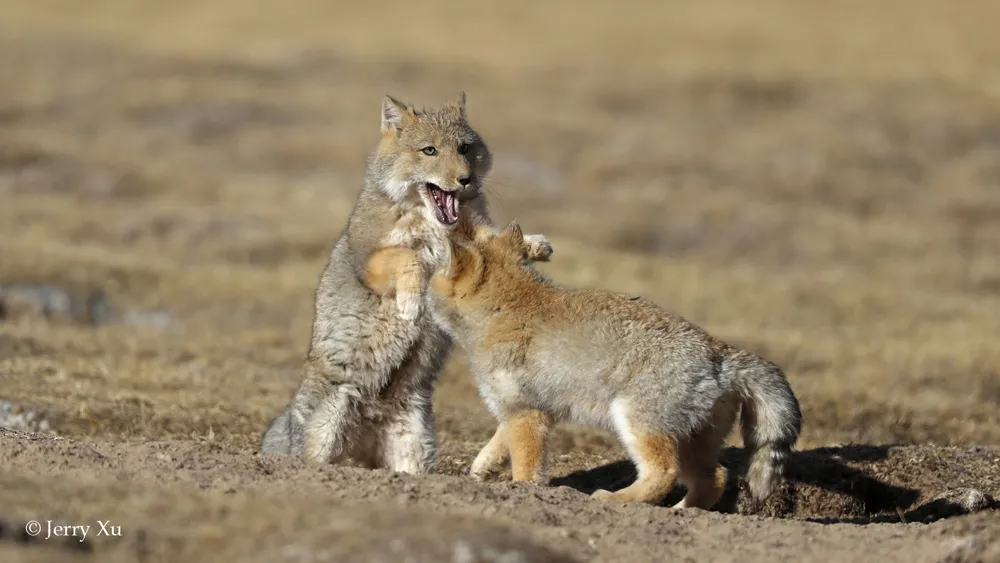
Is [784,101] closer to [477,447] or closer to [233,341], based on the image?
[233,341]

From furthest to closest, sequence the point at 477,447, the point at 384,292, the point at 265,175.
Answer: the point at 265,175 → the point at 477,447 → the point at 384,292

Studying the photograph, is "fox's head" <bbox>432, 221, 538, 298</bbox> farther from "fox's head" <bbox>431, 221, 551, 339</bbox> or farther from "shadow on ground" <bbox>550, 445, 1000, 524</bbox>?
"shadow on ground" <bbox>550, 445, 1000, 524</bbox>

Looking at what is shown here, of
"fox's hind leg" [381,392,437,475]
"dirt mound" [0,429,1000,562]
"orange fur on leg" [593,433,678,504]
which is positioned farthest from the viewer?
"fox's hind leg" [381,392,437,475]

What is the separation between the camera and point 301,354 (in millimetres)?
16031

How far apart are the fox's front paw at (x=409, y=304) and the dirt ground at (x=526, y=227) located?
5.04 feet

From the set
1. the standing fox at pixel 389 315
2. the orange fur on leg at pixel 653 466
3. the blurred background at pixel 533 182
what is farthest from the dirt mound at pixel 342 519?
the blurred background at pixel 533 182

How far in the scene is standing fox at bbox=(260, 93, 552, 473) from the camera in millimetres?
9219

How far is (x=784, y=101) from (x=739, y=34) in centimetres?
835

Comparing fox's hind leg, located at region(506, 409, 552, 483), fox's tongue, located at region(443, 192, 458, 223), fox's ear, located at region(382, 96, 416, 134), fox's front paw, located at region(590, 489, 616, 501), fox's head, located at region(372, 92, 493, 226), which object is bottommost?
fox's front paw, located at region(590, 489, 616, 501)

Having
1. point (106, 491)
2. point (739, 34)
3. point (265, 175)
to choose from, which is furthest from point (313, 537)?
point (739, 34)

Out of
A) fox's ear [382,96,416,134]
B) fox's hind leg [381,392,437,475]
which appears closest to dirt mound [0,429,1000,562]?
fox's hind leg [381,392,437,475]

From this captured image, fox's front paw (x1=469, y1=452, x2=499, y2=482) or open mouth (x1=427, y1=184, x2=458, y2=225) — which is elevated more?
open mouth (x1=427, y1=184, x2=458, y2=225)

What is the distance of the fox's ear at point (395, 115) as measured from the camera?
32.5 ft

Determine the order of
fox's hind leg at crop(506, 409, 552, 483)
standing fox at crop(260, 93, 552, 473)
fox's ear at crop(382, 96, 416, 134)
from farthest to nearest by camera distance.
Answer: fox's ear at crop(382, 96, 416, 134), standing fox at crop(260, 93, 552, 473), fox's hind leg at crop(506, 409, 552, 483)
